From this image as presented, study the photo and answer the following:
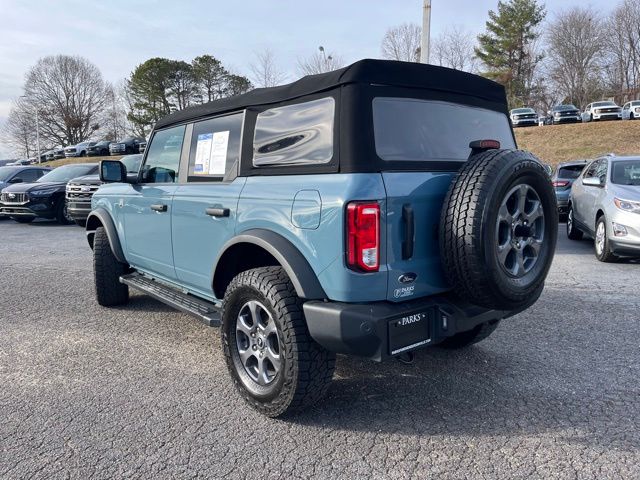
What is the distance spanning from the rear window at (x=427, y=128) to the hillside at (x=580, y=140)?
25.0 meters

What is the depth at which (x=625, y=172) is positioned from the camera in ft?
24.3

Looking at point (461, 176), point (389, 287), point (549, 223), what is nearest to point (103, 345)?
point (389, 287)

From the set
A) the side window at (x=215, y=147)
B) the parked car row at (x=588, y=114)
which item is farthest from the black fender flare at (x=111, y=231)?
the parked car row at (x=588, y=114)

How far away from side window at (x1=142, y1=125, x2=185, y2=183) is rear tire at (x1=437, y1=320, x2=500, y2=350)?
8.45ft

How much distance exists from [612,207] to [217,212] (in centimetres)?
603

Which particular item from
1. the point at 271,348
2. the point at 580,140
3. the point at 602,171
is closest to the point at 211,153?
the point at 271,348

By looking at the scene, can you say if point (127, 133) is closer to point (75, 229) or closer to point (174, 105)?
point (174, 105)

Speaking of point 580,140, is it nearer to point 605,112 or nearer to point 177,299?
point 605,112

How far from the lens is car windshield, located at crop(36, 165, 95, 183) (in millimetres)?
13094

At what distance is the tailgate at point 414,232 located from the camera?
2.57 m

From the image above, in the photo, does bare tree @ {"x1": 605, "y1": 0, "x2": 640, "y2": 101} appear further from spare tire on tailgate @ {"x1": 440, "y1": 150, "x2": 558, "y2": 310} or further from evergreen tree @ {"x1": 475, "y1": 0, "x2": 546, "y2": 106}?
spare tire on tailgate @ {"x1": 440, "y1": 150, "x2": 558, "y2": 310}

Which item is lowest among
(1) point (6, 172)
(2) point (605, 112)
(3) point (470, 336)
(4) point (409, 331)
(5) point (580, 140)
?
(3) point (470, 336)

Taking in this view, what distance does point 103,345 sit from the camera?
411 centimetres

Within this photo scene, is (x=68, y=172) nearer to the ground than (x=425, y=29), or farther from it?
nearer to the ground
